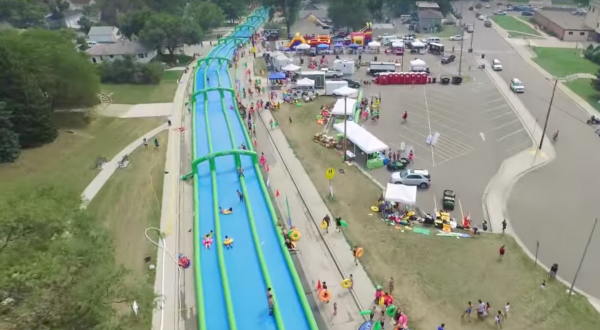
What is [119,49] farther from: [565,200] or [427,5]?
[427,5]

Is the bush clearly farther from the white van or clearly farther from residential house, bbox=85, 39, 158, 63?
the white van

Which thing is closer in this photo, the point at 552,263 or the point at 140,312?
the point at 140,312

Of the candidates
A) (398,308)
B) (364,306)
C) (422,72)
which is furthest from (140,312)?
(422,72)

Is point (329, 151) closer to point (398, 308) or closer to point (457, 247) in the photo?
point (457, 247)

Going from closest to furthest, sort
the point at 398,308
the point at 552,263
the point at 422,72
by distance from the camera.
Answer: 1. the point at 398,308
2. the point at 552,263
3. the point at 422,72

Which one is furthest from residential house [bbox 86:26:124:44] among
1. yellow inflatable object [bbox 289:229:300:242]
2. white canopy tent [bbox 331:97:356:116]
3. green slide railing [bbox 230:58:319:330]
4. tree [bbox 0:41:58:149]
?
yellow inflatable object [bbox 289:229:300:242]

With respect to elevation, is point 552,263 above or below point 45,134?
below

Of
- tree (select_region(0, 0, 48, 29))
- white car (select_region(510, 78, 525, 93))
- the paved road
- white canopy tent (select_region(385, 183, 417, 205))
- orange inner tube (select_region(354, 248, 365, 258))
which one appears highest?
tree (select_region(0, 0, 48, 29))
